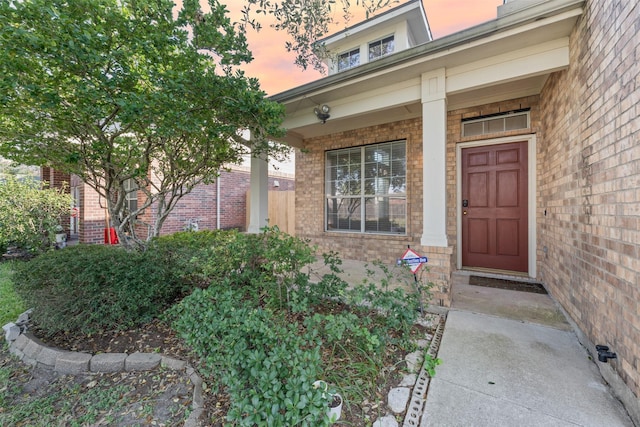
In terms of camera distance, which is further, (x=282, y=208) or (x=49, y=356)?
(x=282, y=208)

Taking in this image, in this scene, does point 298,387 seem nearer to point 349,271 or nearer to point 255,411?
point 255,411

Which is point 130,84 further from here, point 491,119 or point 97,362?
point 491,119

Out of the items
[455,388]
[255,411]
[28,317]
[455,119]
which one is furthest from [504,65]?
[28,317]

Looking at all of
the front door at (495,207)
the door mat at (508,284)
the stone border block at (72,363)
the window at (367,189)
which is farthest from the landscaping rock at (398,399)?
the window at (367,189)

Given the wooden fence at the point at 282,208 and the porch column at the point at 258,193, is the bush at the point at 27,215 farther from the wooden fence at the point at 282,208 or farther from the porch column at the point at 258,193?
the wooden fence at the point at 282,208

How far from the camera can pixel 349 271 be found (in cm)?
461

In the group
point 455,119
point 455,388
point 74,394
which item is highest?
point 455,119

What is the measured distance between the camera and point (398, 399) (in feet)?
5.52

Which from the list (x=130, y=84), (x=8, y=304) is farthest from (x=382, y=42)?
(x=8, y=304)

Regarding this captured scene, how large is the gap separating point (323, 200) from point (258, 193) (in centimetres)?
163

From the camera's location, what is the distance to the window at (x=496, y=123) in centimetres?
393

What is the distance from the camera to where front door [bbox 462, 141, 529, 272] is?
4008 mm

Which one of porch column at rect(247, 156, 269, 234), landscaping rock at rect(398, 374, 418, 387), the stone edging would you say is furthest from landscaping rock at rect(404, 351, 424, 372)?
porch column at rect(247, 156, 269, 234)

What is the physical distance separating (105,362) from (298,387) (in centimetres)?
186
